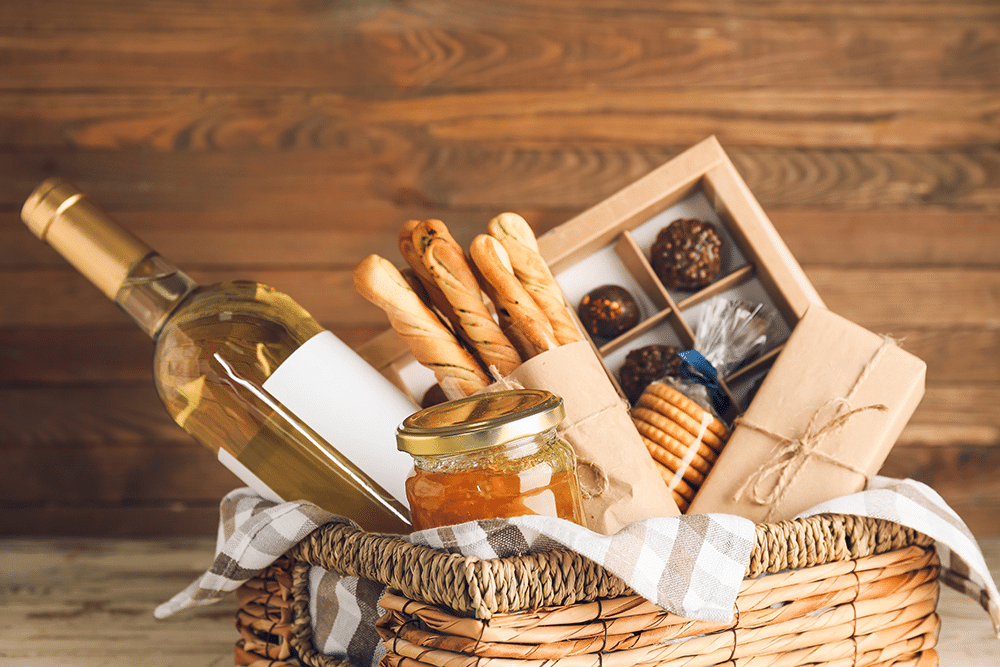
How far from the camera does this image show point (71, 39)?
3.65 feet

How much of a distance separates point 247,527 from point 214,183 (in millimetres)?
729

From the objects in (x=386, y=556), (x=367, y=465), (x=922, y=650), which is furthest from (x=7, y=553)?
(x=922, y=650)

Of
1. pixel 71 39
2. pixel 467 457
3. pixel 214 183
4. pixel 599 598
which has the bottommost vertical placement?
pixel 599 598

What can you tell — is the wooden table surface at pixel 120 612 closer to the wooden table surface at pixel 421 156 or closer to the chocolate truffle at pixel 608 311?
the wooden table surface at pixel 421 156

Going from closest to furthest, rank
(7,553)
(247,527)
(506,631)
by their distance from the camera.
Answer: (506,631) < (247,527) < (7,553)

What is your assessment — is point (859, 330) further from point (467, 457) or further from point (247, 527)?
point (247, 527)

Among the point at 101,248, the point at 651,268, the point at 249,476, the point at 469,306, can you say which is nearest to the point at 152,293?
the point at 101,248

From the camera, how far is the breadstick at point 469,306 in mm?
620

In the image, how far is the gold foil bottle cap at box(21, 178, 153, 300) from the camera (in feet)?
2.07

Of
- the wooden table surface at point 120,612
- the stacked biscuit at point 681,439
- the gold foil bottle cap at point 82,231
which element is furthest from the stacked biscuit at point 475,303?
the wooden table surface at point 120,612

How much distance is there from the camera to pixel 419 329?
62 centimetres

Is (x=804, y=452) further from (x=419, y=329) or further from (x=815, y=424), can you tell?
(x=419, y=329)

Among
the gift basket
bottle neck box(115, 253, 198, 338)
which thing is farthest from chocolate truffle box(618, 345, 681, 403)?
bottle neck box(115, 253, 198, 338)

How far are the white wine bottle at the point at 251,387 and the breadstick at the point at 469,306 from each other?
0.10m
